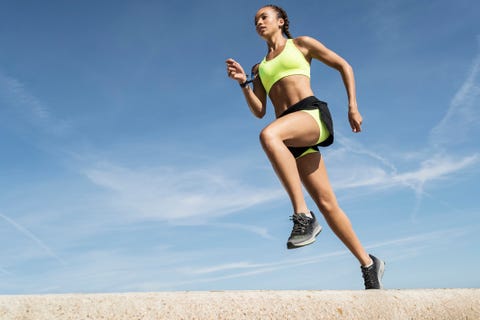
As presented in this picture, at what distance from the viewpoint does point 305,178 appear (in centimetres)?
483

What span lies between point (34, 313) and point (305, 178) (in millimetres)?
3073

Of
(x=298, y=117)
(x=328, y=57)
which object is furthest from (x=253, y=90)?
(x=298, y=117)

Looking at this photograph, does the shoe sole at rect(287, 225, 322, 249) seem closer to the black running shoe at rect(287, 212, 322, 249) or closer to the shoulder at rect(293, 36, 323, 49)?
the black running shoe at rect(287, 212, 322, 249)

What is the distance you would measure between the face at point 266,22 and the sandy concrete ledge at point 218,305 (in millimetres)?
2722

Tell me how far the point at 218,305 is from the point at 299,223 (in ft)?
5.75

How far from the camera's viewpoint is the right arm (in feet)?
15.8

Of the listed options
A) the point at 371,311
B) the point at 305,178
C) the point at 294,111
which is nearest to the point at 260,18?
the point at 294,111

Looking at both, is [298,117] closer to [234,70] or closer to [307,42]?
[234,70]

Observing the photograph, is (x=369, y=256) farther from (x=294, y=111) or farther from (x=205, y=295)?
(x=205, y=295)

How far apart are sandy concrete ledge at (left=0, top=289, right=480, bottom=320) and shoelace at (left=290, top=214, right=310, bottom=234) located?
2.65 feet

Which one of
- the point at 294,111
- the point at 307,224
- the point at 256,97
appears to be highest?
the point at 256,97

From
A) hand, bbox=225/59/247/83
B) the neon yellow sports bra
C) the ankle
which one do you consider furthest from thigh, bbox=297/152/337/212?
hand, bbox=225/59/247/83

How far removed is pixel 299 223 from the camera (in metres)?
4.09

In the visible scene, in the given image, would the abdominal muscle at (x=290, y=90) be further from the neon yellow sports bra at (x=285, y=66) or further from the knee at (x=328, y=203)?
the knee at (x=328, y=203)
